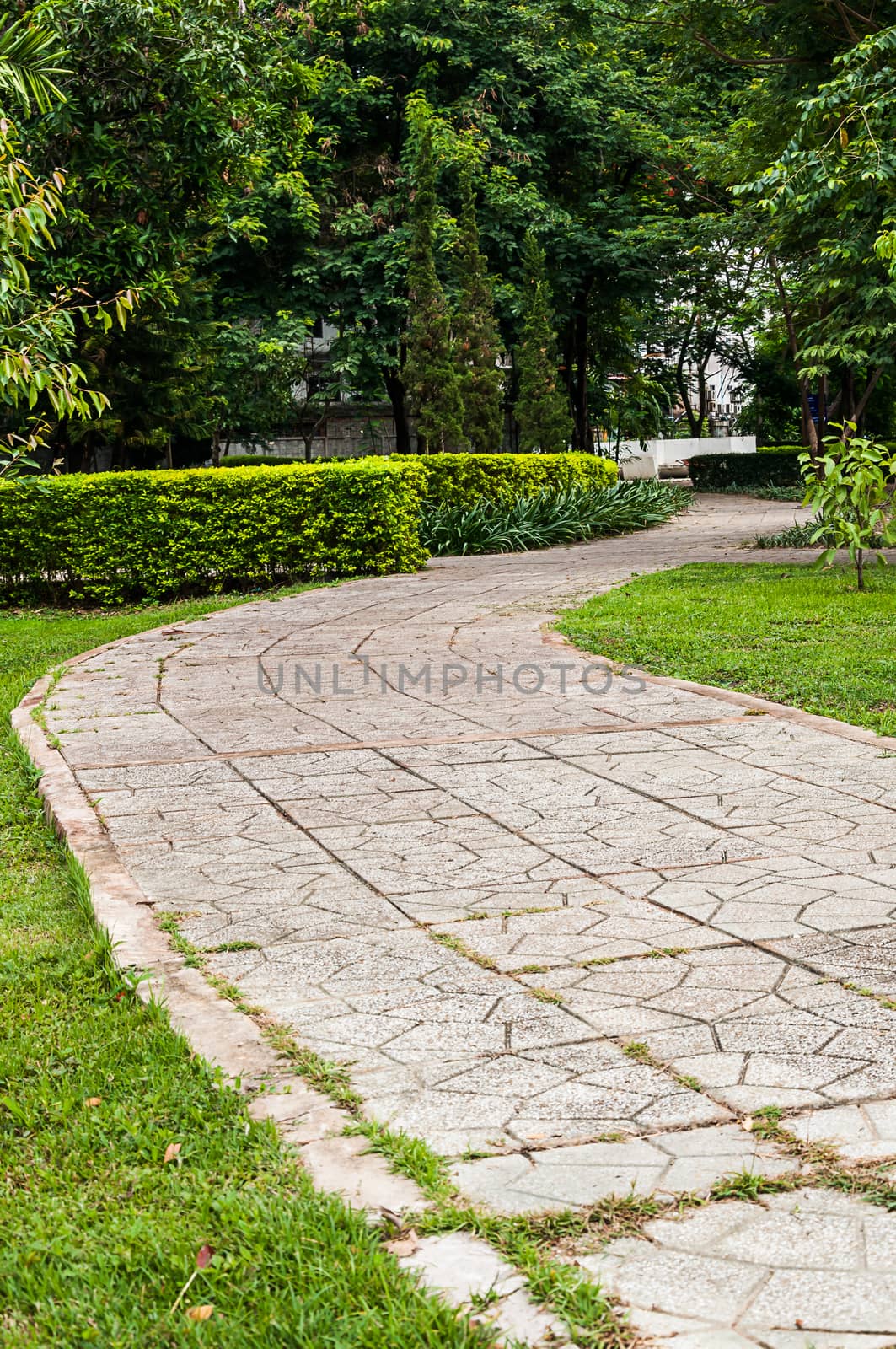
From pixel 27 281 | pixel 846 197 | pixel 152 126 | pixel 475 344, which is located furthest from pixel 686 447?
pixel 27 281

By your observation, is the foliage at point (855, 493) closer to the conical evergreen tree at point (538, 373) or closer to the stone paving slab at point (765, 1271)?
the stone paving slab at point (765, 1271)

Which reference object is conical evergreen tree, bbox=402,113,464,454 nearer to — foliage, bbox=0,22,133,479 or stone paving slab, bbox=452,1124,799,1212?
foliage, bbox=0,22,133,479

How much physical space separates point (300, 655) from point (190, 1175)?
7.31 metres

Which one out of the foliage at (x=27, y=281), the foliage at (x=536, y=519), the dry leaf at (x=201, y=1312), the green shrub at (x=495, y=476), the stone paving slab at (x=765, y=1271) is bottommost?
the stone paving slab at (x=765, y=1271)

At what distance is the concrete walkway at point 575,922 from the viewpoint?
257cm

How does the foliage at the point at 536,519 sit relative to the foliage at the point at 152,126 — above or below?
below

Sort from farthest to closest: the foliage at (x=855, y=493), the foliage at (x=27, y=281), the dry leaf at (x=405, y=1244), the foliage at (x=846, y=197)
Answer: the foliage at (x=846, y=197) → the foliage at (x=855, y=493) → the foliage at (x=27, y=281) → the dry leaf at (x=405, y=1244)

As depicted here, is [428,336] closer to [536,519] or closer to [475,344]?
[475,344]

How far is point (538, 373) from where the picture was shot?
2500cm

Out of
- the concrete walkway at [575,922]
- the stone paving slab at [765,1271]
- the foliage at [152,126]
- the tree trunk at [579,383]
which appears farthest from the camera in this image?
the tree trunk at [579,383]

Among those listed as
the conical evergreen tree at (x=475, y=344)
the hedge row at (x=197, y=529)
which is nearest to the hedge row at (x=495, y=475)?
the conical evergreen tree at (x=475, y=344)

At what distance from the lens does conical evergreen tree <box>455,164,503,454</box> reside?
72.1 ft

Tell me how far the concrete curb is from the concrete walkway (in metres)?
0.13

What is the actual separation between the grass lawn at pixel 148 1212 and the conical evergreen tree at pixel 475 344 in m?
19.0
